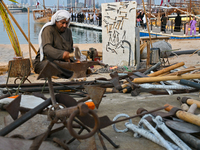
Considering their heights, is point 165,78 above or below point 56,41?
below

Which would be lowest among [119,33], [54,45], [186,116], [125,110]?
[125,110]

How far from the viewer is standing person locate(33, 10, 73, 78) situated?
15.7 feet

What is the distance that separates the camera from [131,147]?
2.29m

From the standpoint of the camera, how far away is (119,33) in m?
8.31

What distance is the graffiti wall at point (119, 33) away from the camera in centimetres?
818

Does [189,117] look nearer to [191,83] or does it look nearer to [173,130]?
[173,130]

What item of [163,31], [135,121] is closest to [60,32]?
[135,121]

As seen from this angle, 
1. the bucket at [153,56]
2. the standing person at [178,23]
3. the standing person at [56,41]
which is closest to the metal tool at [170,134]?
the standing person at [56,41]

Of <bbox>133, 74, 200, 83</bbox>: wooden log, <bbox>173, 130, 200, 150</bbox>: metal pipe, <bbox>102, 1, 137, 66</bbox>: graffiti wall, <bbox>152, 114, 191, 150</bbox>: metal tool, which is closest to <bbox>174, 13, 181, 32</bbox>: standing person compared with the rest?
<bbox>102, 1, 137, 66</bbox>: graffiti wall

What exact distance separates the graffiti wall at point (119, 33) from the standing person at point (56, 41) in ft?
10.8

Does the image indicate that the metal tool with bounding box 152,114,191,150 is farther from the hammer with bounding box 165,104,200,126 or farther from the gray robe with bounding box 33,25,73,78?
the gray robe with bounding box 33,25,73,78

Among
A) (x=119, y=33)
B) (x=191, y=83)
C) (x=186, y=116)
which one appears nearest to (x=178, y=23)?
(x=119, y=33)

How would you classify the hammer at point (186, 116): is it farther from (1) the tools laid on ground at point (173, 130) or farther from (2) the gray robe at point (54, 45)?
(2) the gray robe at point (54, 45)

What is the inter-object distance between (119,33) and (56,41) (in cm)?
363
